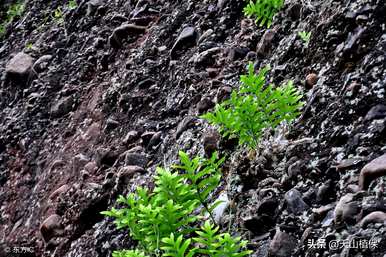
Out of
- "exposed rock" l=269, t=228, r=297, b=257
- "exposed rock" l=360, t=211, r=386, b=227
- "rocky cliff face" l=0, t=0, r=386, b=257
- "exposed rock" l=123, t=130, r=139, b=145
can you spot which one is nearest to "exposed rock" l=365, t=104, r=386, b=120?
"rocky cliff face" l=0, t=0, r=386, b=257

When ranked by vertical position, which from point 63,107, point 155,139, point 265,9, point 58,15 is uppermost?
point 265,9

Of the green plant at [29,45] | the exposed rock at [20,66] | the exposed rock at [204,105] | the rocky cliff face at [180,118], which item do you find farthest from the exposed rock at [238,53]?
the green plant at [29,45]

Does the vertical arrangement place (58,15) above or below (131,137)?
above


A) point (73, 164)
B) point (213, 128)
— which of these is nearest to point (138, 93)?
point (73, 164)

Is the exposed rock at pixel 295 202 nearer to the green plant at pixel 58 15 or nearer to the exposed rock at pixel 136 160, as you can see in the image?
the exposed rock at pixel 136 160

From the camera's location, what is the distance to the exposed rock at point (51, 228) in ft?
15.4

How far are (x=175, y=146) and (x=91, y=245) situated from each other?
1040mm

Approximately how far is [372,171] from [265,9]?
241 centimetres

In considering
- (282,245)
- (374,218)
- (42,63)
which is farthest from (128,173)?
(42,63)

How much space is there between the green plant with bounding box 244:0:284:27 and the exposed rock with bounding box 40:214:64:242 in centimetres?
256

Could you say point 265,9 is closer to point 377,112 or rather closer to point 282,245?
point 377,112

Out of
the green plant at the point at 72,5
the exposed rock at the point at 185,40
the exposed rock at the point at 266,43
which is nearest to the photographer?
the exposed rock at the point at 266,43

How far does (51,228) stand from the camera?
474 centimetres

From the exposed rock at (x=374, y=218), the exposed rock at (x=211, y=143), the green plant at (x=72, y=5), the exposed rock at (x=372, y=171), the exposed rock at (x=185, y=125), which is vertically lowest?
the exposed rock at (x=185, y=125)
